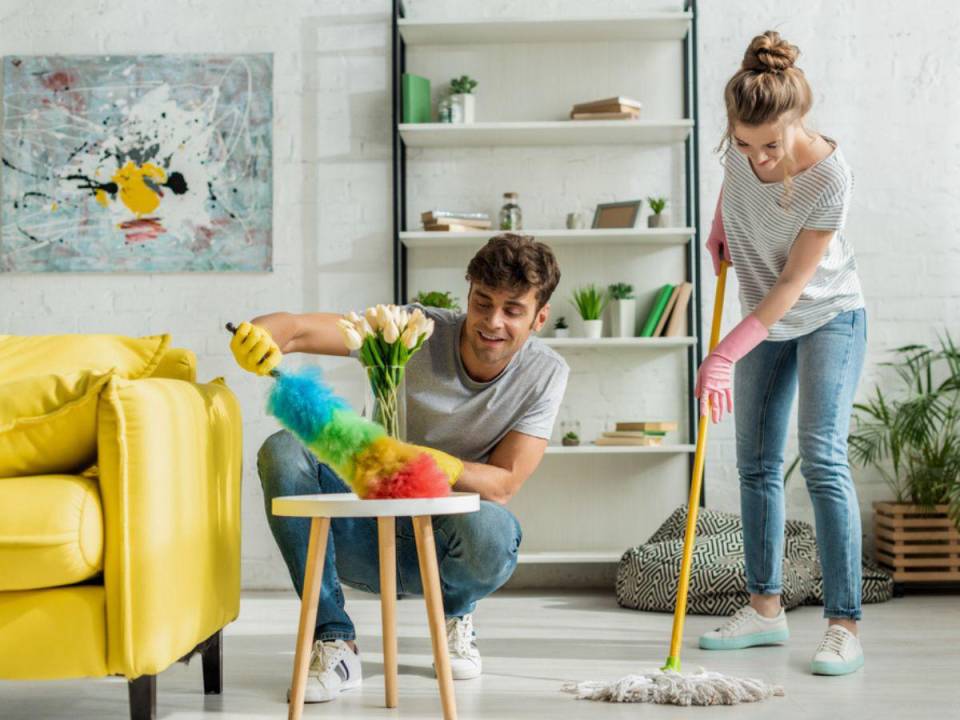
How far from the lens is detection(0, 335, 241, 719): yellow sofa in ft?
5.12

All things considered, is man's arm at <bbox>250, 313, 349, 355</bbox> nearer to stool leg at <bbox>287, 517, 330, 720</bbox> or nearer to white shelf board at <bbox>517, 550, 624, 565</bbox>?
stool leg at <bbox>287, 517, 330, 720</bbox>

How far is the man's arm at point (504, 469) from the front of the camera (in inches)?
78.7

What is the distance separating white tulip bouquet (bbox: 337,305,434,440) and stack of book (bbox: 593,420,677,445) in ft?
6.58

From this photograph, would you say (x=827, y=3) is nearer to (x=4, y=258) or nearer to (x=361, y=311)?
(x=361, y=311)

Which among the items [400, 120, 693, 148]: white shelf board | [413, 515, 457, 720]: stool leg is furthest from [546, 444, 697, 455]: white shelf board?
[413, 515, 457, 720]: stool leg

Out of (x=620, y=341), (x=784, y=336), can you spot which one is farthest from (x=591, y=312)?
(x=784, y=336)

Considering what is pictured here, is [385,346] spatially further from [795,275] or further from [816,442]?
[816,442]

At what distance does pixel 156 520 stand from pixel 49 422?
212mm

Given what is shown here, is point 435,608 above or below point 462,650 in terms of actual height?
above

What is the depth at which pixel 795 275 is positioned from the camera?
88.3 inches

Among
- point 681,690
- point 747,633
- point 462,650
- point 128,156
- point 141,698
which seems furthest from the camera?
point 128,156

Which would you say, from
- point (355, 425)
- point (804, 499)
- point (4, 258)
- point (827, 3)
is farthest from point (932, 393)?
point (4, 258)

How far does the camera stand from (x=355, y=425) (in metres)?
1.69

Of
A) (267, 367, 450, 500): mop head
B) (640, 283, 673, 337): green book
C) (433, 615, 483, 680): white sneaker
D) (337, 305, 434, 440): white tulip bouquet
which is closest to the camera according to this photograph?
(267, 367, 450, 500): mop head
